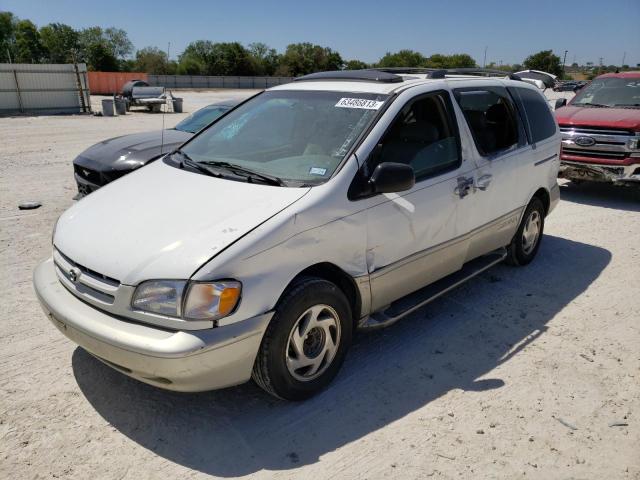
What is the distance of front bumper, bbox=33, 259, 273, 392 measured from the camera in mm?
2523

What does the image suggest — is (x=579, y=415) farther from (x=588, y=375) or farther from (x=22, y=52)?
(x=22, y=52)

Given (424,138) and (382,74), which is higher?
(382,74)

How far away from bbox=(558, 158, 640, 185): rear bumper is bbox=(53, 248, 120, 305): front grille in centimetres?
763

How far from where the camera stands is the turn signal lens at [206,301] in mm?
2553

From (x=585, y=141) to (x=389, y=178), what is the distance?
20.9ft

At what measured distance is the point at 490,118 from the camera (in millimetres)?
4551

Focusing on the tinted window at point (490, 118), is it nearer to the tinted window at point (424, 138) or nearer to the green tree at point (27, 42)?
the tinted window at point (424, 138)

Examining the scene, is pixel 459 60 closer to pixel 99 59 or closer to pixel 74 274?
pixel 99 59

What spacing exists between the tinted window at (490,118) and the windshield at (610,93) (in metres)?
5.32

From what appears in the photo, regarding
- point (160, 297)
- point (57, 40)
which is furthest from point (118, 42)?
point (160, 297)

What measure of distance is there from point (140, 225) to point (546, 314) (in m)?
3.31

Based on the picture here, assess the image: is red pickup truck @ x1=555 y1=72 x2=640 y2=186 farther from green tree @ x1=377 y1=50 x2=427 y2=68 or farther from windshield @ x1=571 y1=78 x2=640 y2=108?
green tree @ x1=377 y1=50 x2=427 y2=68

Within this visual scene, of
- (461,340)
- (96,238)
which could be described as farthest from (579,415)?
(96,238)

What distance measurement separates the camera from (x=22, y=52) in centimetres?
8419
